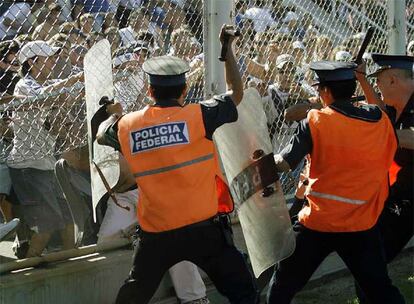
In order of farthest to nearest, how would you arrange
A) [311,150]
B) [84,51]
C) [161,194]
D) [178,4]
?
[178,4] → [84,51] → [311,150] → [161,194]

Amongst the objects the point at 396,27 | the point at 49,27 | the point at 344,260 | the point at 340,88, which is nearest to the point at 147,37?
the point at 49,27

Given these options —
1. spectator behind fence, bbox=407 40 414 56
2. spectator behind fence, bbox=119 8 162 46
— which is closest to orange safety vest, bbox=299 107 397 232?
spectator behind fence, bbox=119 8 162 46

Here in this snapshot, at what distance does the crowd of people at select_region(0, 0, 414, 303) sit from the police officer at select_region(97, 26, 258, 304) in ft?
3.26

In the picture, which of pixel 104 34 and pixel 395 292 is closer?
pixel 395 292

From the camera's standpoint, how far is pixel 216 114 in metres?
3.65

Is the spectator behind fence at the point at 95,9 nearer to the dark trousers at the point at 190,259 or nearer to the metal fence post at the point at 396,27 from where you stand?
the dark trousers at the point at 190,259

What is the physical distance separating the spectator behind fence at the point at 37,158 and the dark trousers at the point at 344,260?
1.51 m

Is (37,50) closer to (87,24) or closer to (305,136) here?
(87,24)

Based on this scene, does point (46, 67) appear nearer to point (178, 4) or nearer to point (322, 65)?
point (178, 4)

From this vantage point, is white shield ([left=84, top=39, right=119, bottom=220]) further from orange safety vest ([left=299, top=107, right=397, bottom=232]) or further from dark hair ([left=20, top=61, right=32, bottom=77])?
orange safety vest ([left=299, top=107, right=397, bottom=232])

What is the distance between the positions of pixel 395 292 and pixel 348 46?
3195mm

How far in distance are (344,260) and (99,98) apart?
162 centimetres

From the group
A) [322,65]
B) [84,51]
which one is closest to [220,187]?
[322,65]

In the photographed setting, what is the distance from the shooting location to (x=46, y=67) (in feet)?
15.6
